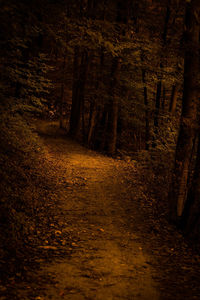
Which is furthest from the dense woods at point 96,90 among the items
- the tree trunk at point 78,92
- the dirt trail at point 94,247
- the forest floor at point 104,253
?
the tree trunk at point 78,92

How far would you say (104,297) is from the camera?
13.9ft

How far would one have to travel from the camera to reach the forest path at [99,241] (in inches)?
175

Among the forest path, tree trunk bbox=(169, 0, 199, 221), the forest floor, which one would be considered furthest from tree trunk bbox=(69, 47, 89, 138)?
tree trunk bbox=(169, 0, 199, 221)

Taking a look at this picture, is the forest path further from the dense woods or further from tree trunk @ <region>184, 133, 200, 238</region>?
tree trunk @ <region>184, 133, 200, 238</region>

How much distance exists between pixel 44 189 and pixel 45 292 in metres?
5.07

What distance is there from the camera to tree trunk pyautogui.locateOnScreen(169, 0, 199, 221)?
674cm

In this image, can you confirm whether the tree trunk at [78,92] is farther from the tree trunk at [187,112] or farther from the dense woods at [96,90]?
the tree trunk at [187,112]

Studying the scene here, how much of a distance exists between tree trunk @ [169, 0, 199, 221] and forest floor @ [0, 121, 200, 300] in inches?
42.1

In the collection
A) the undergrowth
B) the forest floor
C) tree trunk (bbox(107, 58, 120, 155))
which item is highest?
tree trunk (bbox(107, 58, 120, 155))

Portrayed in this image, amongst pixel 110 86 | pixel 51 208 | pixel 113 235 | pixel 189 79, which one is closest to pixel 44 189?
pixel 51 208

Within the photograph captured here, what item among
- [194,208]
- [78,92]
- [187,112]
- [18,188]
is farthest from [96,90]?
[194,208]

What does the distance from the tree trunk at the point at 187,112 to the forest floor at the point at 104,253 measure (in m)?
1.07

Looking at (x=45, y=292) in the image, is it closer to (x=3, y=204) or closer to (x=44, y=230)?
(x=44, y=230)

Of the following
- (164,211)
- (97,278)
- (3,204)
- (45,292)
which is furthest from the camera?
(164,211)
